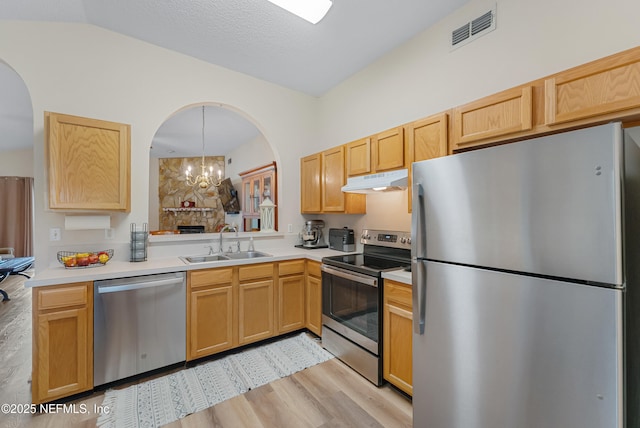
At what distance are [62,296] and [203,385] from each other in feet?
3.91

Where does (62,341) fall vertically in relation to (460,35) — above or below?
below

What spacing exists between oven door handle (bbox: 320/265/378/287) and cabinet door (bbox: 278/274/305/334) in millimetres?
469

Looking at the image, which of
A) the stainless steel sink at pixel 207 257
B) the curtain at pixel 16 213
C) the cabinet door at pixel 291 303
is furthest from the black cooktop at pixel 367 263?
the curtain at pixel 16 213

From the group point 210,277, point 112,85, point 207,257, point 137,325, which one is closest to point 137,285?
point 137,325

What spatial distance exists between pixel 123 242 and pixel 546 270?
123 inches

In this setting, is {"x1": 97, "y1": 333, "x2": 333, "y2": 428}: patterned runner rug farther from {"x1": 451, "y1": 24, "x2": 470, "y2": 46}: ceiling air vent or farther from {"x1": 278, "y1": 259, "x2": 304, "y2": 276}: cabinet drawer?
{"x1": 451, "y1": 24, "x2": 470, "y2": 46}: ceiling air vent

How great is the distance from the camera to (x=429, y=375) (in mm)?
1551

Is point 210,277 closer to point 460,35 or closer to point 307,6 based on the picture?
point 307,6

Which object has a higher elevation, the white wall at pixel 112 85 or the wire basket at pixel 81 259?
the white wall at pixel 112 85

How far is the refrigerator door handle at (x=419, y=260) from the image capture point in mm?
1568

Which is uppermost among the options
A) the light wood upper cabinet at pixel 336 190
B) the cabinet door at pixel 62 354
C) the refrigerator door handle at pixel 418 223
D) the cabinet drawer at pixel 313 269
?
the light wood upper cabinet at pixel 336 190

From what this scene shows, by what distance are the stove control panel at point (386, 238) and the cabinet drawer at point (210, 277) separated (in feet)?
4.67

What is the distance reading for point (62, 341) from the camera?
1.92m

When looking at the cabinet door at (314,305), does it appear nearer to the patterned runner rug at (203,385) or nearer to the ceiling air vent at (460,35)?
the patterned runner rug at (203,385)
